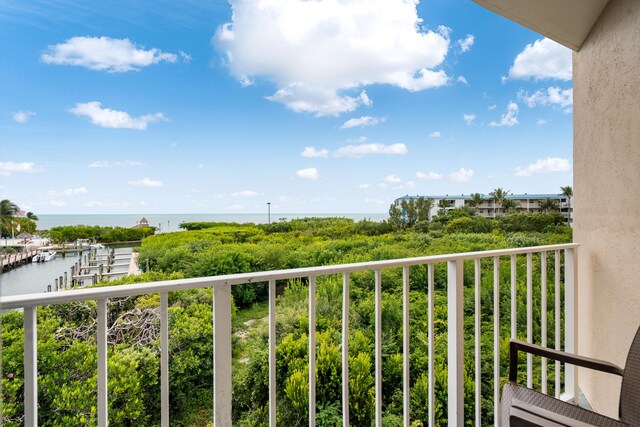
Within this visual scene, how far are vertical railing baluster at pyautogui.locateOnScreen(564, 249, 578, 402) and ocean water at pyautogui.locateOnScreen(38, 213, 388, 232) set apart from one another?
4263 millimetres

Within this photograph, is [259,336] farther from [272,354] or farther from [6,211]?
[6,211]

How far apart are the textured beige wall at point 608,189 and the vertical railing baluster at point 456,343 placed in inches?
41.8

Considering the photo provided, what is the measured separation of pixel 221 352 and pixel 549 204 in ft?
18.9

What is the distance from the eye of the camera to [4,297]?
0.83 meters

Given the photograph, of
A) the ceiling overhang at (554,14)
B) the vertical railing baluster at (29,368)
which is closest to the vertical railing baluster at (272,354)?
the vertical railing baluster at (29,368)

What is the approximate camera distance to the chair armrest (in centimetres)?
133

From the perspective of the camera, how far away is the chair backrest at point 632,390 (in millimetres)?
1327

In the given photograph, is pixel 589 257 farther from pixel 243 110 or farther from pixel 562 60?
pixel 243 110

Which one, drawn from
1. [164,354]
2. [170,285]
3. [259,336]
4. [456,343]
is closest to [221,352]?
[164,354]

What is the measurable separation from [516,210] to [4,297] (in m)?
6.55

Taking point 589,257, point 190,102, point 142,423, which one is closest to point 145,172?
point 190,102

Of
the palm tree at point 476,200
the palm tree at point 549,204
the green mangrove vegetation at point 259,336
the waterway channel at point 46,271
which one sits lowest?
the green mangrove vegetation at point 259,336

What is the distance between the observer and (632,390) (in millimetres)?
1344

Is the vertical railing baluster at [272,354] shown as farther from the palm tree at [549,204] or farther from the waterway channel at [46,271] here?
the palm tree at [549,204]
